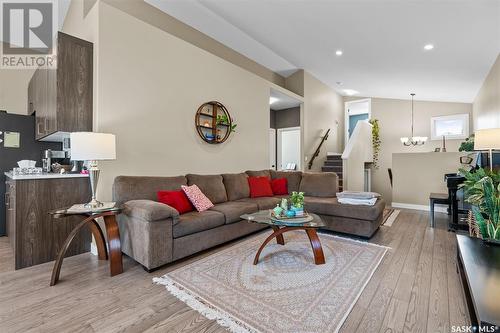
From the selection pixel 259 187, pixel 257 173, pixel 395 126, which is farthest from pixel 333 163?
pixel 259 187

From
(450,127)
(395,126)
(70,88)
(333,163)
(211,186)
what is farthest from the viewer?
(395,126)

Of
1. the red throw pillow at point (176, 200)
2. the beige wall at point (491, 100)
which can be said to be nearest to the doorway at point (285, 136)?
the beige wall at point (491, 100)

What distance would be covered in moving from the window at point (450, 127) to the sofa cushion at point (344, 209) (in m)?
5.23

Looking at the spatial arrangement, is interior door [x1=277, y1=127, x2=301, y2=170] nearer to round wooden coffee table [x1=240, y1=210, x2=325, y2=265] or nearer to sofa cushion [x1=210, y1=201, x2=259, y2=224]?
sofa cushion [x1=210, y1=201, x2=259, y2=224]

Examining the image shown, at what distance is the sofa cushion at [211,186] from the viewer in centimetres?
358

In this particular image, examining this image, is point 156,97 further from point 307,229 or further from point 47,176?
point 307,229

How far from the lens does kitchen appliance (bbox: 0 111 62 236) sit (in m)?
3.51

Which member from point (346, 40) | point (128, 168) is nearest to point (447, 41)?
point (346, 40)

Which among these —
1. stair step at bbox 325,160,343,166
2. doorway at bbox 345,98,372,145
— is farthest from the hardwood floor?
doorway at bbox 345,98,372,145

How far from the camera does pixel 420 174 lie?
5.62 metres

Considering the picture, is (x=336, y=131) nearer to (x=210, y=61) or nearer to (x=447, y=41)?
(x=447, y=41)

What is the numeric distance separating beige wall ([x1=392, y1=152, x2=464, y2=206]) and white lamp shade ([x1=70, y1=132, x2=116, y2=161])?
6.24 metres

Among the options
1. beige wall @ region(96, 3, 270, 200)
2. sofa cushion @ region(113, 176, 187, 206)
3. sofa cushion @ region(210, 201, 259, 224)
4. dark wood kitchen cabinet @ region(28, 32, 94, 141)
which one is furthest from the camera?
sofa cushion @ region(210, 201, 259, 224)

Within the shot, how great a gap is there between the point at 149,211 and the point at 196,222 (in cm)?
57
